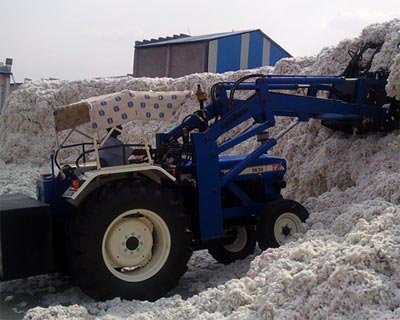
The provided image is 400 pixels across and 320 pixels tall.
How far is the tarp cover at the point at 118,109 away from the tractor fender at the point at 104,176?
1.41ft

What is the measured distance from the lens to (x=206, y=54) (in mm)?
20125

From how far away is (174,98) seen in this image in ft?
18.4

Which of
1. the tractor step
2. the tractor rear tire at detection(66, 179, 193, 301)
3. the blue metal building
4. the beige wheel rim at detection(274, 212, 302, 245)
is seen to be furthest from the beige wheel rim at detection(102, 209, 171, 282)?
the blue metal building

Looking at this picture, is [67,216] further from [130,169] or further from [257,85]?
[257,85]

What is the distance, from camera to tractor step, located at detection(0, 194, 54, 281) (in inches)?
192

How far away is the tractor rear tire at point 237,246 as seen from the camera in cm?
658

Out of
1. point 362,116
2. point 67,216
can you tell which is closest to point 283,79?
point 362,116

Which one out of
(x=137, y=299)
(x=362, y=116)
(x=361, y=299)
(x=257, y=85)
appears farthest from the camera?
(x=362, y=116)

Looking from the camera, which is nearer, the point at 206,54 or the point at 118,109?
the point at 118,109

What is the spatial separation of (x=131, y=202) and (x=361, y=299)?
2445 millimetres

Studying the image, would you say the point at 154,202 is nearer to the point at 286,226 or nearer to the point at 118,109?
the point at 118,109

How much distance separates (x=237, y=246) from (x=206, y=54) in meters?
14.3

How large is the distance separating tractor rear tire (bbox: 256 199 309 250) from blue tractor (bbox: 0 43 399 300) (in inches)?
0.4

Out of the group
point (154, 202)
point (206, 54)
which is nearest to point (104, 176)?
point (154, 202)
